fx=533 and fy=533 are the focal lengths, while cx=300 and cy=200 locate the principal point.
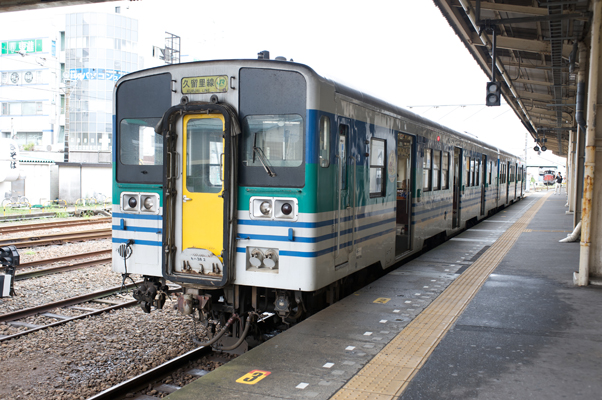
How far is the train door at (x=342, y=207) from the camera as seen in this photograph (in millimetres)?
5621

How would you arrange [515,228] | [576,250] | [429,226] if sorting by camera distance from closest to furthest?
[429,226]
[576,250]
[515,228]

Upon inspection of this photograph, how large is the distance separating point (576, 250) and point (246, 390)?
361 inches

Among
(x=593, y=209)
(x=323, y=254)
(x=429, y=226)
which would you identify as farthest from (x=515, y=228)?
(x=323, y=254)

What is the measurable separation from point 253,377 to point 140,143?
9.68 feet

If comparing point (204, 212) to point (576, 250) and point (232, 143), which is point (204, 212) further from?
point (576, 250)

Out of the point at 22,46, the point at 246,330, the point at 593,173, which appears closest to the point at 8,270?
the point at 246,330

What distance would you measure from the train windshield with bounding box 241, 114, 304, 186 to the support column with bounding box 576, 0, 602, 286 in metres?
4.44

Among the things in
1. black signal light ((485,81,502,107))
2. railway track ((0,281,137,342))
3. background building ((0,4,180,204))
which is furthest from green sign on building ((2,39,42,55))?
railway track ((0,281,137,342))

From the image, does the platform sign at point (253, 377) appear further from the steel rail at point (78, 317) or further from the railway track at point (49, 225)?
the railway track at point (49, 225)

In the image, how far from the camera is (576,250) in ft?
35.4

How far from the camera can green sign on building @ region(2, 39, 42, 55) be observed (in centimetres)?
5209

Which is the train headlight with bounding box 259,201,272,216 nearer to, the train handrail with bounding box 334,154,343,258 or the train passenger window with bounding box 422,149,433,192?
the train handrail with bounding box 334,154,343,258

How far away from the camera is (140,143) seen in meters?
5.80

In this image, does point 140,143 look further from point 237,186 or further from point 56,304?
point 56,304
